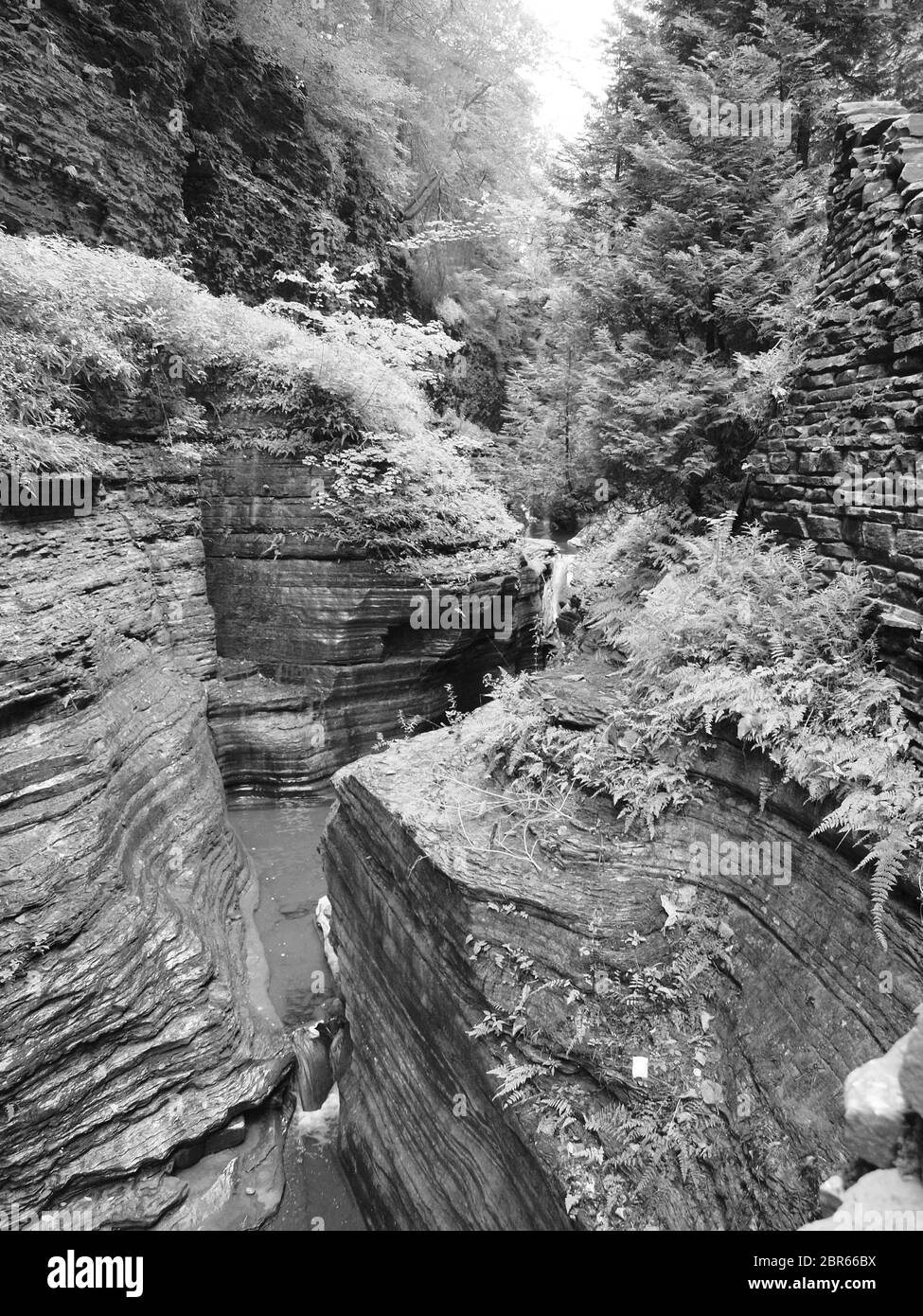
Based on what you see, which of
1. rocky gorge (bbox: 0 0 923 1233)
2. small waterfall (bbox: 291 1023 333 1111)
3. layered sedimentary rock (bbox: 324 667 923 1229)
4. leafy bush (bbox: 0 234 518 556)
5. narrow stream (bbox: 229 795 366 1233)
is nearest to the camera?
layered sedimentary rock (bbox: 324 667 923 1229)

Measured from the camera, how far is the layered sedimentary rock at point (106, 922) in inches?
171

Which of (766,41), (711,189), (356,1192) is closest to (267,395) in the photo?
(711,189)

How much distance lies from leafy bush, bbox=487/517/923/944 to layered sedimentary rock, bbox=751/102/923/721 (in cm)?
22

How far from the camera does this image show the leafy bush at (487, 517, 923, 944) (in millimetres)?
3268

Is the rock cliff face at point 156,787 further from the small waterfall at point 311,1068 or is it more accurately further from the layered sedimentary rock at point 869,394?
the layered sedimentary rock at point 869,394

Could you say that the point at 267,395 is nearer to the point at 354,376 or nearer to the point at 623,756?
the point at 354,376

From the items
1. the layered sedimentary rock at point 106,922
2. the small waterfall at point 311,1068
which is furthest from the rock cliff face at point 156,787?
the small waterfall at point 311,1068

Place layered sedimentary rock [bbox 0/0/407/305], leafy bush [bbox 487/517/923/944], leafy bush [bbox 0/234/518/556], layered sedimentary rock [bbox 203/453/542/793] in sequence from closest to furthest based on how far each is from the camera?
leafy bush [bbox 487/517/923/944]
leafy bush [bbox 0/234/518/556]
layered sedimentary rock [bbox 0/0/407/305]
layered sedimentary rock [bbox 203/453/542/793]

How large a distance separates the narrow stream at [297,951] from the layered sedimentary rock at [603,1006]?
0.28m

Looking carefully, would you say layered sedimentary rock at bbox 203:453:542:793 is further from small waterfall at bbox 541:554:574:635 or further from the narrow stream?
small waterfall at bbox 541:554:574:635

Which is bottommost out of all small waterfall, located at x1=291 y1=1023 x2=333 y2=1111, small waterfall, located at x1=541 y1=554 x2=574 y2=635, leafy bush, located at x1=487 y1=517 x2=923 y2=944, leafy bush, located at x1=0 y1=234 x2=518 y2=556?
small waterfall, located at x1=291 y1=1023 x2=333 y2=1111

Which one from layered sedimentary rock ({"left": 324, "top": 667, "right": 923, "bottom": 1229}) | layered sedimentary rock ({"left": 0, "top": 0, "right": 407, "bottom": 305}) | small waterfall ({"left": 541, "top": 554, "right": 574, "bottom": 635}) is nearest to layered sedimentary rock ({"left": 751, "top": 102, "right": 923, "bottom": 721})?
layered sedimentary rock ({"left": 324, "top": 667, "right": 923, "bottom": 1229})

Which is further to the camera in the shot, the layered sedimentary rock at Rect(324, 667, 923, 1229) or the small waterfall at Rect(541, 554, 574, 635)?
the small waterfall at Rect(541, 554, 574, 635)

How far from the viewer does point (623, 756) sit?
4477mm
